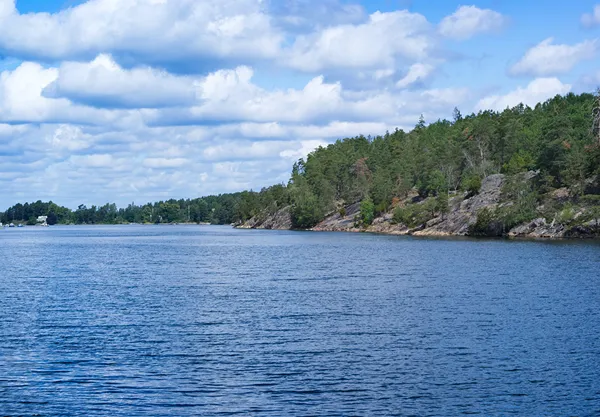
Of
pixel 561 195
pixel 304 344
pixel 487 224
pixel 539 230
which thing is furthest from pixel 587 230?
pixel 304 344

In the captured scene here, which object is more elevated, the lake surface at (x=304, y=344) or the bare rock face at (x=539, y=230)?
the bare rock face at (x=539, y=230)

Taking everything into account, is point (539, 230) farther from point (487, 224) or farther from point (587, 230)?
point (487, 224)

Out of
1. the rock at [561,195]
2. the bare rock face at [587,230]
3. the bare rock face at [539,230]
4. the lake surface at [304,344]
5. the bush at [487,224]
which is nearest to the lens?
the lake surface at [304,344]

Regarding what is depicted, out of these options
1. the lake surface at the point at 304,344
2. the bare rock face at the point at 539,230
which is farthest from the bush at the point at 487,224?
the lake surface at the point at 304,344

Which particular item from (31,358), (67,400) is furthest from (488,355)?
(31,358)

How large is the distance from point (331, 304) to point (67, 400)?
33.4m

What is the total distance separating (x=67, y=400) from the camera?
109 feet

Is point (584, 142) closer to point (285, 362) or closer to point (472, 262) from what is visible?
point (472, 262)

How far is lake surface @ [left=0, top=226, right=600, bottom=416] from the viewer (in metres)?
33.2

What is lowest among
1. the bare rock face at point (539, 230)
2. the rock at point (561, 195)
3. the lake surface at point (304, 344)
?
the lake surface at point (304, 344)

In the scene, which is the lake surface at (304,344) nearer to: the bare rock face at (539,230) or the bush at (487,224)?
the bare rock face at (539,230)

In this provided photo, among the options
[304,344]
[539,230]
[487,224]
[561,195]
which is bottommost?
[304,344]

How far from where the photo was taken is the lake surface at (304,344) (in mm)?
33250

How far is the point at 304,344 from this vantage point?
149 ft
